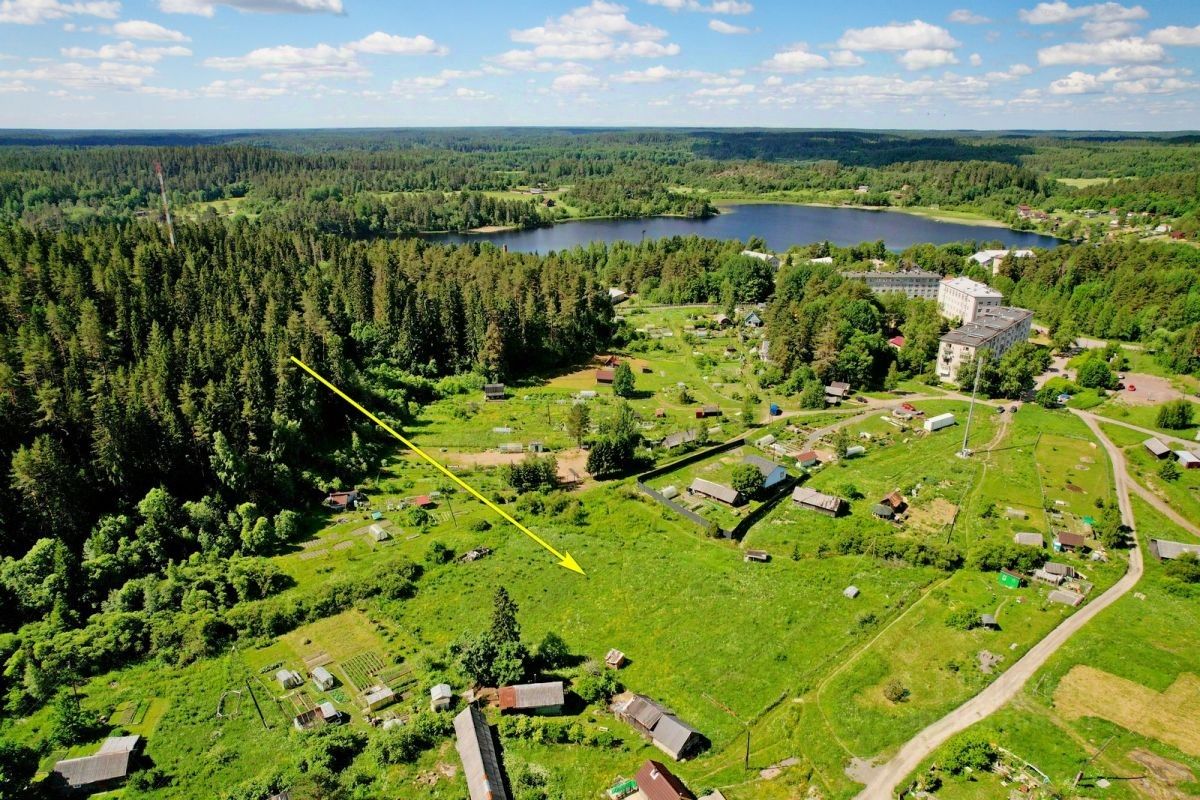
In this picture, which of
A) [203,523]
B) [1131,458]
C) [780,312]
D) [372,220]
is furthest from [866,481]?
[372,220]

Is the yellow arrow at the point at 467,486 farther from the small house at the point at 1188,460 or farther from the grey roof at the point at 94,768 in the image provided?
the small house at the point at 1188,460

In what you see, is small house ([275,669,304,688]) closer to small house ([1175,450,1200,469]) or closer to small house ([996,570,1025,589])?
small house ([996,570,1025,589])

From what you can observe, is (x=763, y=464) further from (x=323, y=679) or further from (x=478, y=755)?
(x=323, y=679)

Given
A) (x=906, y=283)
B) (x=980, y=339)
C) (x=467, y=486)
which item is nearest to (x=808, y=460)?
(x=467, y=486)

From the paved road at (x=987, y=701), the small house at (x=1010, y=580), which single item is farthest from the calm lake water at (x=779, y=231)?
the paved road at (x=987, y=701)

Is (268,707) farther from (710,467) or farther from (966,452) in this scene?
(966,452)
